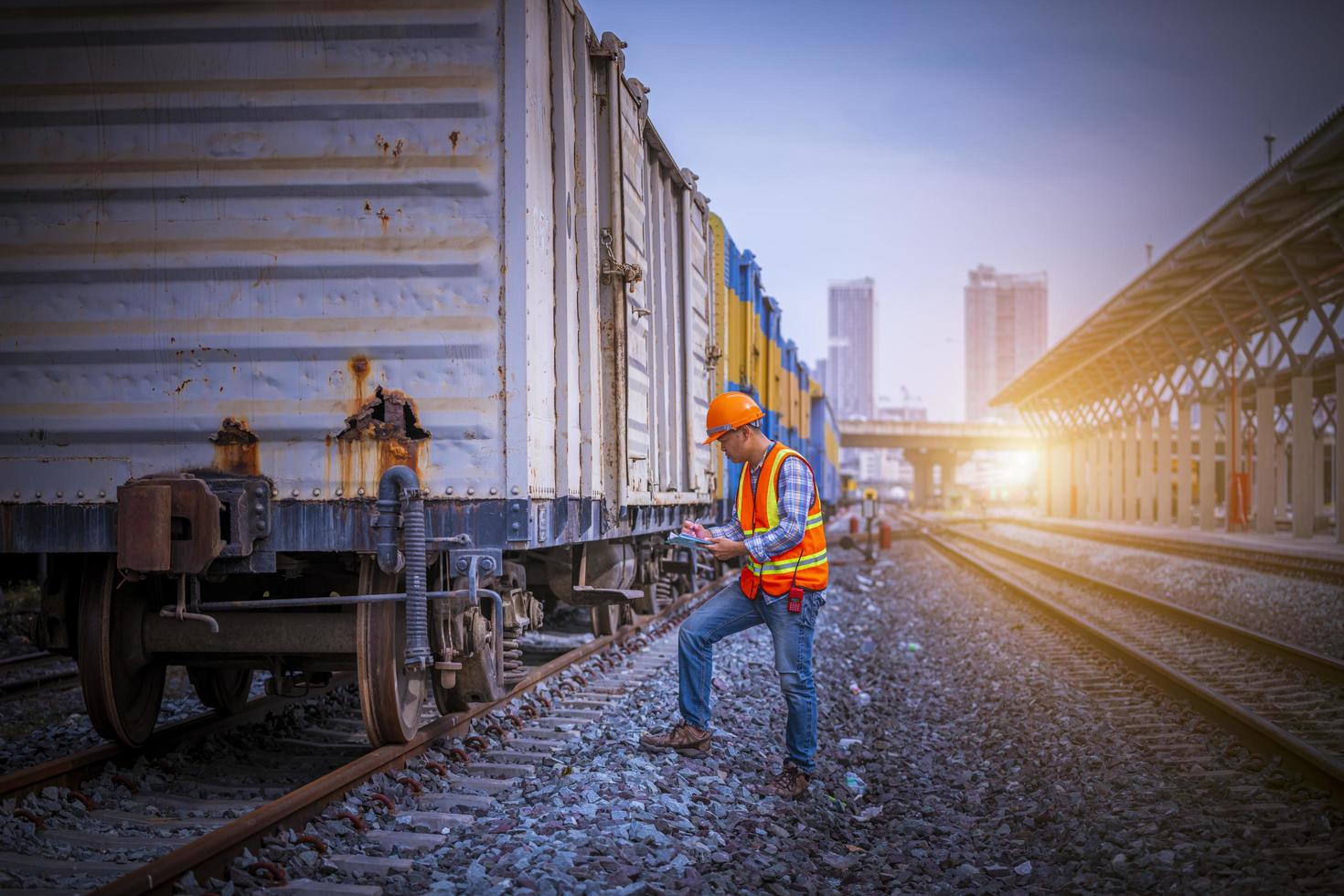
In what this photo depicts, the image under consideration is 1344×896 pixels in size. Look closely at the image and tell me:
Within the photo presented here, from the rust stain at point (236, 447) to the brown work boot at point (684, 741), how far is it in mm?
2354

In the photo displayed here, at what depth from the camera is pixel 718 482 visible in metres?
10.6

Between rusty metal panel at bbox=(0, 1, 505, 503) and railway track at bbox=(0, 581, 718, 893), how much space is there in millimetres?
1305

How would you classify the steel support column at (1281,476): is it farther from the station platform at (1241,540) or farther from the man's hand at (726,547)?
the man's hand at (726,547)

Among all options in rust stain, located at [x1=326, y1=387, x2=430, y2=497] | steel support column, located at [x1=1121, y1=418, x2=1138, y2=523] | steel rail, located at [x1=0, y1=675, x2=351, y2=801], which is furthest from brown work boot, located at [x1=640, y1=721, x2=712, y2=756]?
steel support column, located at [x1=1121, y1=418, x2=1138, y2=523]

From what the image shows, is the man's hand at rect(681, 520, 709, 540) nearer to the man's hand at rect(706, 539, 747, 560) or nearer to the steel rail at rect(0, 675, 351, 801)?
the man's hand at rect(706, 539, 747, 560)

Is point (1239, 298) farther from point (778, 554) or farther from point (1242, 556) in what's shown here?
point (778, 554)

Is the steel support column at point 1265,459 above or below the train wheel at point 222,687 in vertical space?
above

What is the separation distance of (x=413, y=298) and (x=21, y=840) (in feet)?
8.68

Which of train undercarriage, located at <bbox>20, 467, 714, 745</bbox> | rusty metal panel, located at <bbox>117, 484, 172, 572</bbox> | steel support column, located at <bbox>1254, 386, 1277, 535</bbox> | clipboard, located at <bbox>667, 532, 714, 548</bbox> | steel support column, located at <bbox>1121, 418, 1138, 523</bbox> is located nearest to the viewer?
rusty metal panel, located at <bbox>117, 484, 172, 572</bbox>

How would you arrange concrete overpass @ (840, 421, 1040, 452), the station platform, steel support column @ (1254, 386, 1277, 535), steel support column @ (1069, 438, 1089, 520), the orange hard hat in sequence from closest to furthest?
the orange hard hat, the station platform, steel support column @ (1254, 386, 1277, 535), steel support column @ (1069, 438, 1089, 520), concrete overpass @ (840, 421, 1040, 452)

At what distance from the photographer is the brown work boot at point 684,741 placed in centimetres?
516

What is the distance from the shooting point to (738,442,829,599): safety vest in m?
4.82

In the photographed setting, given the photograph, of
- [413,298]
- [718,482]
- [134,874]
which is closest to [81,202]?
[413,298]

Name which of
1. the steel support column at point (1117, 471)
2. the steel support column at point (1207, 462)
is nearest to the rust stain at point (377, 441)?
the steel support column at point (1207, 462)
